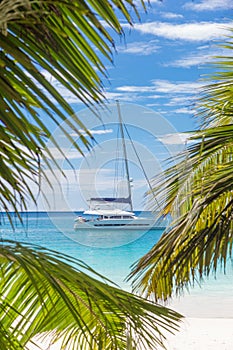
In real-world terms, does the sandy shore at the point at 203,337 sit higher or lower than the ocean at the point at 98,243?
lower

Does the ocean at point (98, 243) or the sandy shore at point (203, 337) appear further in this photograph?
the ocean at point (98, 243)

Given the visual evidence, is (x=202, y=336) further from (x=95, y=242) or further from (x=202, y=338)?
(x=95, y=242)

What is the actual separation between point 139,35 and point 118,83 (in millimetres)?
2572

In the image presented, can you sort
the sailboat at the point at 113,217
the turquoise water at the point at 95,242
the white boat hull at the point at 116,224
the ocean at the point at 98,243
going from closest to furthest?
the ocean at the point at 98,243
the turquoise water at the point at 95,242
the sailboat at the point at 113,217
the white boat hull at the point at 116,224

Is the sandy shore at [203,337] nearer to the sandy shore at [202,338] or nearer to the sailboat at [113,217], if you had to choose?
the sandy shore at [202,338]

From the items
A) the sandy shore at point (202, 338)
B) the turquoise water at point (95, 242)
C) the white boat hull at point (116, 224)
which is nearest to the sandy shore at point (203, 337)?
the sandy shore at point (202, 338)

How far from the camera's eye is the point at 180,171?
3.08m

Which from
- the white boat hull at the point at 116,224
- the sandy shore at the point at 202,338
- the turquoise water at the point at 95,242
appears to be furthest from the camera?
the white boat hull at the point at 116,224

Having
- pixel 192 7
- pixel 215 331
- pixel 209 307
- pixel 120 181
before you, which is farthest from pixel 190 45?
pixel 215 331

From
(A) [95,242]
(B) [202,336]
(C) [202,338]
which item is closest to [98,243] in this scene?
(A) [95,242]

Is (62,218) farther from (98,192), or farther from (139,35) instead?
(139,35)

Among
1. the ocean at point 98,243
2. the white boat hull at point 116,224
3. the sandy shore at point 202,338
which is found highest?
the white boat hull at point 116,224

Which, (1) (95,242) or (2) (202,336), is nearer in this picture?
(2) (202,336)

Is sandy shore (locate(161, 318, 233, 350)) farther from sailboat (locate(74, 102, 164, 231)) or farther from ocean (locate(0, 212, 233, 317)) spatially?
sailboat (locate(74, 102, 164, 231))
